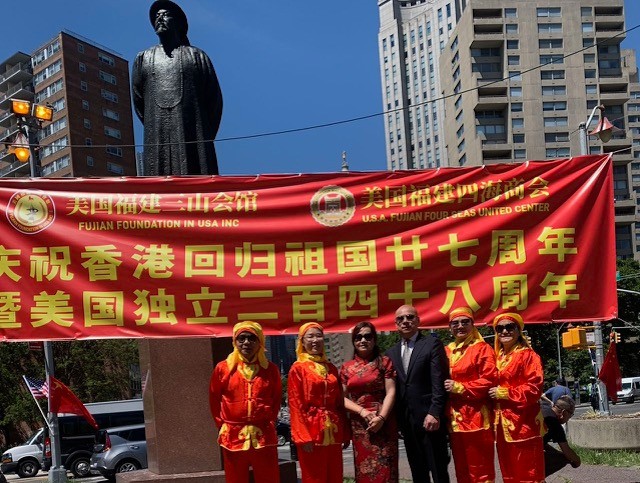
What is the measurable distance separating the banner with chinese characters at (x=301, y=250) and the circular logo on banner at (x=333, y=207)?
11 mm

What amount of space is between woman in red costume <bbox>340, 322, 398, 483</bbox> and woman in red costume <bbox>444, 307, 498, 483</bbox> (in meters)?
0.46

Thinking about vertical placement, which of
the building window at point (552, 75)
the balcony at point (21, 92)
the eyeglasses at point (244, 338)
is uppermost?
the balcony at point (21, 92)

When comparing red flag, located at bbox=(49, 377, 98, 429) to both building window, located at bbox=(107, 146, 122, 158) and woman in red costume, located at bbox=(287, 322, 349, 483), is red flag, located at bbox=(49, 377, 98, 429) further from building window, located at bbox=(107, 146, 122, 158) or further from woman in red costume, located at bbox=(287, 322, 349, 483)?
building window, located at bbox=(107, 146, 122, 158)

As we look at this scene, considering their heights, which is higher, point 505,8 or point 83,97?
point 505,8

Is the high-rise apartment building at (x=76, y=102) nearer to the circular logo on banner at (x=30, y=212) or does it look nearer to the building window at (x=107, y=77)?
the building window at (x=107, y=77)

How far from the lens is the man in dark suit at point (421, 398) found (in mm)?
6188

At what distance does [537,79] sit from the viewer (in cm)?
7138

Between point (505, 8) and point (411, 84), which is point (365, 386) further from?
point (411, 84)

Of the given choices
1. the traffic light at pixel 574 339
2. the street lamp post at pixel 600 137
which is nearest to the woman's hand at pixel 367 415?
the street lamp post at pixel 600 137

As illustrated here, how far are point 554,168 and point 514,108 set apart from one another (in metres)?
65.9

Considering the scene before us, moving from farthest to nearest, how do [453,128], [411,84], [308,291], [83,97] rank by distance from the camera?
[411,84], [453,128], [83,97], [308,291]

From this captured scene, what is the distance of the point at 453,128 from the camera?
75.9m

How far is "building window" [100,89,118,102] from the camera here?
70750 millimetres

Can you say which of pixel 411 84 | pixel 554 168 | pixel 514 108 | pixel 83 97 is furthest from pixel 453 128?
pixel 554 168
